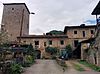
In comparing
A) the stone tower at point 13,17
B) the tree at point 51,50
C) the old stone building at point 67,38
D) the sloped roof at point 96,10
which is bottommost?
the tree at point 51,50

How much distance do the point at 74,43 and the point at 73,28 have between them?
152 inches

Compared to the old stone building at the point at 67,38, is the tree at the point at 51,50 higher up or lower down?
lower down

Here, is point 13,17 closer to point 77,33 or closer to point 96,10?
point 77,33

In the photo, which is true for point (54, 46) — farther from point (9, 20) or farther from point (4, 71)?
point (4, 71)

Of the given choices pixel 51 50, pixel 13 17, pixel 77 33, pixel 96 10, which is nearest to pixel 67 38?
pixel 77 33

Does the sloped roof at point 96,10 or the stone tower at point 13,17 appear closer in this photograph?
the sloped roof at point 96,10

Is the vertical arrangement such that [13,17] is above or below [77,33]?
above

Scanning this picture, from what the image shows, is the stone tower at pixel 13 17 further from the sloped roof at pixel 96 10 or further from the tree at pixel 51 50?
the sloped roof at pixel 96 10

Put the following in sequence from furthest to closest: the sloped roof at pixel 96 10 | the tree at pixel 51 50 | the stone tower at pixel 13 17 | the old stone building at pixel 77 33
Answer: the stone tower at pixel 13 17
the old stone building at pixel 77 33
the tree at pixel 51 50
the sloped roof at pixel 96 10

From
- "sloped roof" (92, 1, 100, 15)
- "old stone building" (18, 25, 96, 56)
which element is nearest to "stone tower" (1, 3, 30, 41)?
"old stone building" (18, 25, 96, 56)

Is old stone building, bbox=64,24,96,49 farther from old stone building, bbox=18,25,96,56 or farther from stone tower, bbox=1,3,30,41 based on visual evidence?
stone tower, bbox=1,3,30,41

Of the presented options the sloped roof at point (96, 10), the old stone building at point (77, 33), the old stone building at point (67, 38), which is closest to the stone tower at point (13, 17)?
the old stone building at point (67, 38)

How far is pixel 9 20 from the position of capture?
4934 cm

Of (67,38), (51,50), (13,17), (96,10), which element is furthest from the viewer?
(13,17)
